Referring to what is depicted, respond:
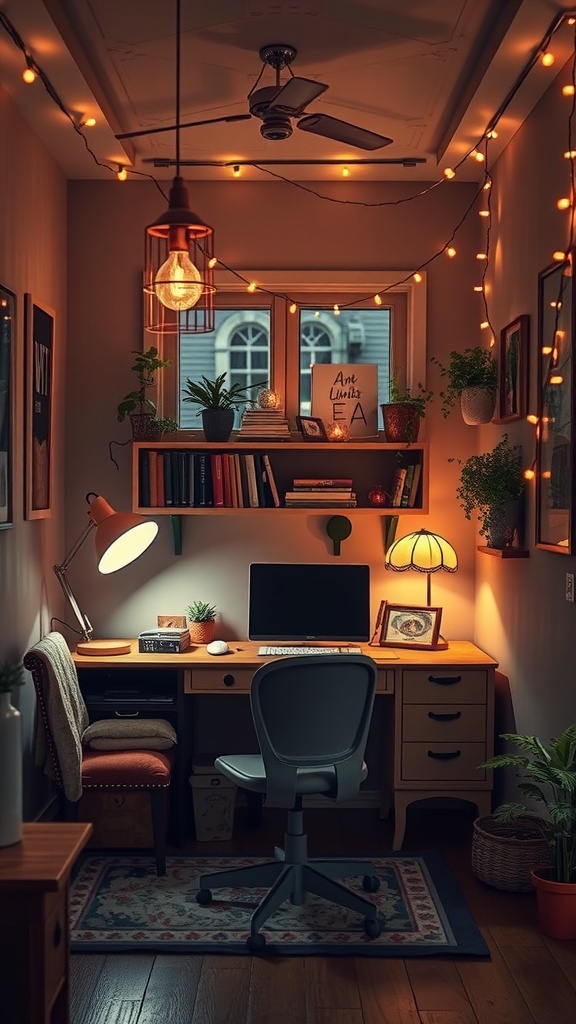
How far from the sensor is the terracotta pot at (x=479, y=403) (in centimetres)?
451

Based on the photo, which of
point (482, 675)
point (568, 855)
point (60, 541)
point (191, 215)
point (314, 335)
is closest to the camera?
point (191, 215)

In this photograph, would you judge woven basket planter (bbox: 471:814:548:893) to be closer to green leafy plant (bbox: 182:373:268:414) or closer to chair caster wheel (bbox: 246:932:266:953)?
chair caster wheel (bbox: 246:932:266:953)

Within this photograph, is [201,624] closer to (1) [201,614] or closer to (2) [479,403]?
(1) [201,614]

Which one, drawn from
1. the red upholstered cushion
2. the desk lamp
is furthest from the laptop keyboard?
the red upholstered cushion

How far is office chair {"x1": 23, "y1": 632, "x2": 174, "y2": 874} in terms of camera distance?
385 centimetres

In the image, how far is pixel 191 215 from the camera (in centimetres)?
276

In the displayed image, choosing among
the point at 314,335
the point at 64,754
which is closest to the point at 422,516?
the point at 64,754

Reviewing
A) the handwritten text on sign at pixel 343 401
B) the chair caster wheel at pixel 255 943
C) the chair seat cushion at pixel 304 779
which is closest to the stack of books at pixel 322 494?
the handwritten text on sign at pixel 343 401

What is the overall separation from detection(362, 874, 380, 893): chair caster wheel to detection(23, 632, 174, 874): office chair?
752mm

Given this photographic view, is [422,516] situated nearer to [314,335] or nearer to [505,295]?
[505,295]

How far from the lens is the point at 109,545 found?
163 inches

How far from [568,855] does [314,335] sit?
53.7 ft

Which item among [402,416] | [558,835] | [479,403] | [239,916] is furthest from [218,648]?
[558,835]

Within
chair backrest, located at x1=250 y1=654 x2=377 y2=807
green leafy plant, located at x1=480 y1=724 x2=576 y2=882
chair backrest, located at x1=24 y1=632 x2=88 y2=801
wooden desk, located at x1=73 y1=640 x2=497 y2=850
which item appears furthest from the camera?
wooden desk, located at x1=73 y1=640 x2=497 y2=850
